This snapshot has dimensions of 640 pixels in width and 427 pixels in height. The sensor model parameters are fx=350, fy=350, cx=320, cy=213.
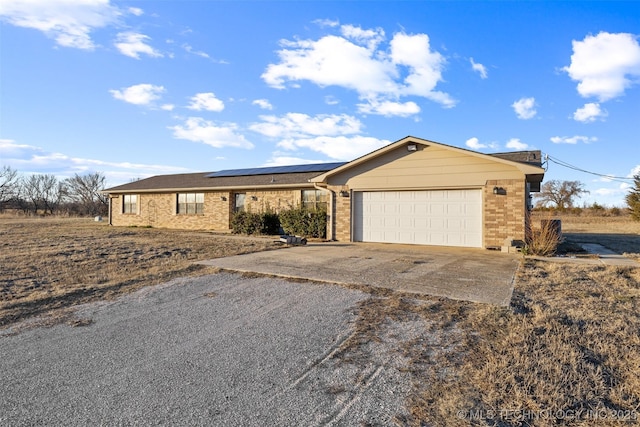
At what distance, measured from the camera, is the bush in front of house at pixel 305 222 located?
15.1m

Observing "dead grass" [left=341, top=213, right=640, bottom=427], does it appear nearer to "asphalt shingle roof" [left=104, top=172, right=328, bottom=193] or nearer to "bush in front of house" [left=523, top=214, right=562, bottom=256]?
"bush in front of house" [left=523, top=214, right=562, bottom=256]

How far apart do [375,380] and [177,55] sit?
12.5 metres

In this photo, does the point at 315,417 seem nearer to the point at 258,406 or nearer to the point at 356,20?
the point at 258,406

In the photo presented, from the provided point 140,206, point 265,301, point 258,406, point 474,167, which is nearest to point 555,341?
point 258,406

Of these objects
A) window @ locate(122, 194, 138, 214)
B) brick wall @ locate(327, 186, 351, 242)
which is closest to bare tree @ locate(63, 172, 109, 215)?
window @ locate(122, 194, 138, 214)

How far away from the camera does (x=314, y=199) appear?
16.6m

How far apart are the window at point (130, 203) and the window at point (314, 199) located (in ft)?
43.8

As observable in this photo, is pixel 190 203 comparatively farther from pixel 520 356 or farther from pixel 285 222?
pixel 520 356

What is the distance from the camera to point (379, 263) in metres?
8.82

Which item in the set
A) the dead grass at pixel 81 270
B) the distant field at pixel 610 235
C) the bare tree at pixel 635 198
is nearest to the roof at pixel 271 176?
the distant field at pixel 610 235

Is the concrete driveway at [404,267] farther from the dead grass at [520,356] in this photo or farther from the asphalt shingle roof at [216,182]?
the asphalt shingle roof at [216,182]

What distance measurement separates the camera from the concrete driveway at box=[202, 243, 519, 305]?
6.15 m

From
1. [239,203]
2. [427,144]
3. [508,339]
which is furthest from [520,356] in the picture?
[239,203]

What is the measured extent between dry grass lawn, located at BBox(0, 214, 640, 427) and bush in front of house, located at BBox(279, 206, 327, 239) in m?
7.71
